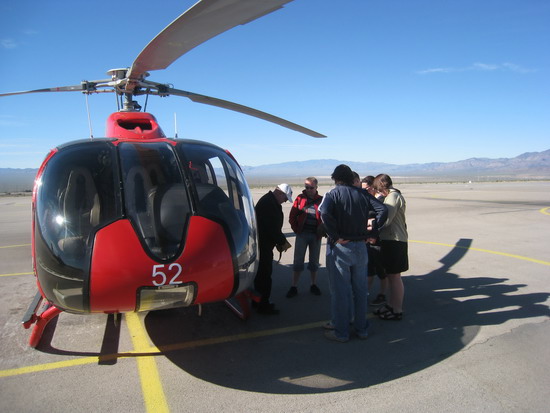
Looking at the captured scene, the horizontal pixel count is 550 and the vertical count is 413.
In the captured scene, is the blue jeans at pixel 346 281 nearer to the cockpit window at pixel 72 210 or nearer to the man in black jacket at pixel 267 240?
the man in black jacket at pixel 267 240

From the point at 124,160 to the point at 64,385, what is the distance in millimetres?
2012

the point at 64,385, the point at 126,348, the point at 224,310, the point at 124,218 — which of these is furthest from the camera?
the point at 224,310

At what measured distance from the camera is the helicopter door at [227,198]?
3.09 meters

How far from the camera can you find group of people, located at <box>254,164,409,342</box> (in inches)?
146

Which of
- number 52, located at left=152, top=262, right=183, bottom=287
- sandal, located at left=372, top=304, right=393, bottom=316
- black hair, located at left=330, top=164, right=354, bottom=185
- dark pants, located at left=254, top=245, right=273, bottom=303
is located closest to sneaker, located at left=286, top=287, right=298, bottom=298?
dark pants, located at left=254, top=245, right=273, bottom=303

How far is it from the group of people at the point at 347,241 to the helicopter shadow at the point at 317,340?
265mm

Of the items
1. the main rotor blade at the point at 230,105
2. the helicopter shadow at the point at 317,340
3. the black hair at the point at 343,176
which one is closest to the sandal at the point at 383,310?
the helicopter shadow at the point at 317,340

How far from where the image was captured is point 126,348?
3730mm

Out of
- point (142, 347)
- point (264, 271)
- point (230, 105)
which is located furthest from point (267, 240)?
point (230, 105)

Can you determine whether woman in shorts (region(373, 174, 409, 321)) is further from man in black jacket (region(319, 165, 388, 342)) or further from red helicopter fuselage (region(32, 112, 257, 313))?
red helicopter fuselage (region(32, 112, 257, 313))

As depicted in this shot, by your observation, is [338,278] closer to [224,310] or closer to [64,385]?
[224,310]

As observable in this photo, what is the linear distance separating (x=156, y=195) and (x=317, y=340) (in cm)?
228

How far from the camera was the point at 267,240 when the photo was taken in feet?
14.7

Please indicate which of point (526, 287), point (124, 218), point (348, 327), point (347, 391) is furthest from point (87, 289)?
point (526, 287)
